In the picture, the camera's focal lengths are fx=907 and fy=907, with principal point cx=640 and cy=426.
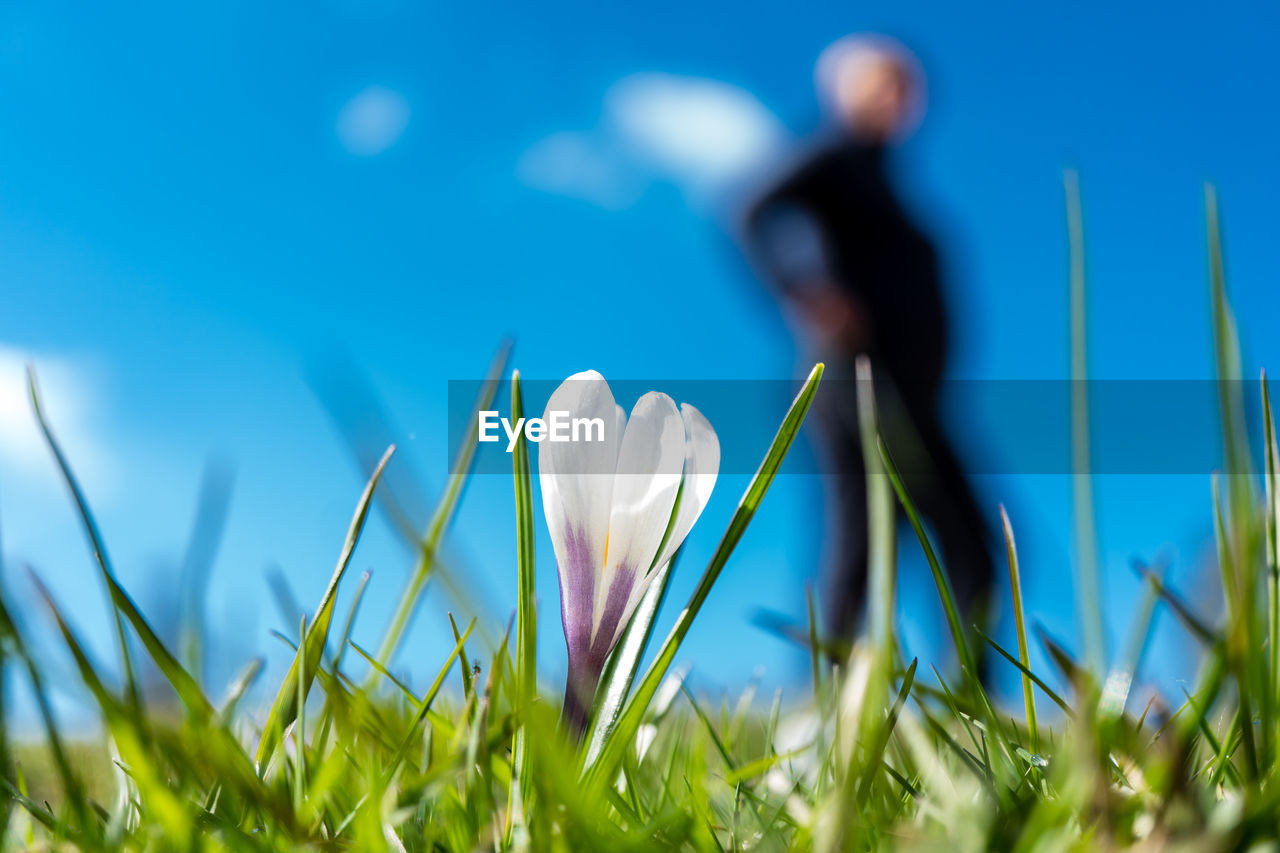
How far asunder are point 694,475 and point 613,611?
0.05 meters

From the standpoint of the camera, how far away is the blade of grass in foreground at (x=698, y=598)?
28cm

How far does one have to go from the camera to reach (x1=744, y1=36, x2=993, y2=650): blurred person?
256cm

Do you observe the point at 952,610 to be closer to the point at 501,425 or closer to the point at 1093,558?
the point at 1093,558

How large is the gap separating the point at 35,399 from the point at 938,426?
2.62 metres

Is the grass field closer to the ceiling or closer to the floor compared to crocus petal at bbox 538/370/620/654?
closer to the floor

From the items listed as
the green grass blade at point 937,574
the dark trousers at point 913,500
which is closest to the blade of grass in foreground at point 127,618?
the green grass blade at point 937,574

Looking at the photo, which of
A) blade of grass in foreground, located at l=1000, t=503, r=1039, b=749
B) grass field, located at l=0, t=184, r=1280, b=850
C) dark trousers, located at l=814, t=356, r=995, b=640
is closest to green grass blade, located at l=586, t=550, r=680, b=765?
grass field, located at l=0, t=184, r=1280, b=850

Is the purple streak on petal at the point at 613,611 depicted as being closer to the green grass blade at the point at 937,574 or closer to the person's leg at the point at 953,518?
the green grass blade at the point at 937,574

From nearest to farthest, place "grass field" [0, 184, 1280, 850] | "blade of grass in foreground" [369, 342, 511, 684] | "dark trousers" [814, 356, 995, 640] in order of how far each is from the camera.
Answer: "grass field" [0, 184, 1280, 850] → "blade of grass in foreground" [369, 342, 511, 684] → "dark trousers" [814, 356, 995, 640]

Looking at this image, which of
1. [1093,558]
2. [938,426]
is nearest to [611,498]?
[1093,558]

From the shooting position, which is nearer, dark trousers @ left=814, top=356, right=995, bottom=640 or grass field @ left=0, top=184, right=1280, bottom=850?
grass field @ left=0, top=184, right=1280, bottom=850

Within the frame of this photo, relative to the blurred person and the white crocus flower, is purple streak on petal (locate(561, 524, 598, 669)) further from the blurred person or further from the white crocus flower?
the blurred person

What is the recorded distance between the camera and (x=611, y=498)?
0.98ft

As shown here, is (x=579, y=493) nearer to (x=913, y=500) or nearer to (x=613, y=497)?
(x=613, y=497)
